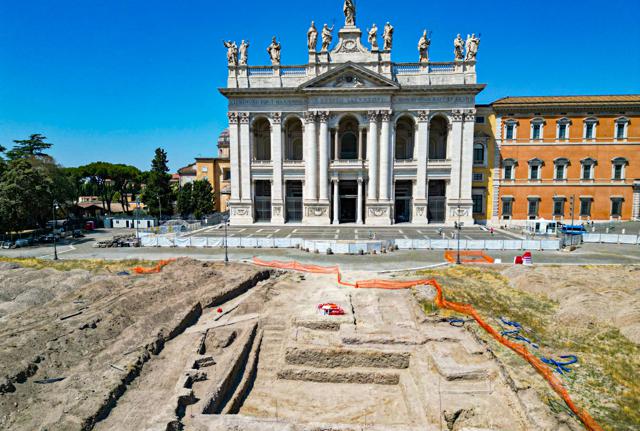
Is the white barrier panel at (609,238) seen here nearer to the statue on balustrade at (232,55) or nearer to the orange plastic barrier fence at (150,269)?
the orange plastic barrier fence at (150,269)

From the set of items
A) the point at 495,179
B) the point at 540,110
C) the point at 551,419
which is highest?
the point at 540,110

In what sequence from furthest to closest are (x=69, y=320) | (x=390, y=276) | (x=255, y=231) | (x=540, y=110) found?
(x=540, y=110), (x=255, y=231), (x=390, y=276), (x=69, y=320)

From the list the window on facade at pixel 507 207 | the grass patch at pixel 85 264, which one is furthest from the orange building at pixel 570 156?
the grass patch at pixel 85 264

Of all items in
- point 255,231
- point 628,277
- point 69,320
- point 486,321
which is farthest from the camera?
point 255,231

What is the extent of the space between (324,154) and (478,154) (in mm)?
21282

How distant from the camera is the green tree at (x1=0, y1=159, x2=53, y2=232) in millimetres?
33969

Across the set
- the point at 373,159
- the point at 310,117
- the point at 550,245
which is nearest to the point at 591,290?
the point at 550,245

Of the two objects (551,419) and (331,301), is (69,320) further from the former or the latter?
(551,419)

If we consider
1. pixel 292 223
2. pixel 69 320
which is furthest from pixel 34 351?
pixel 292 223

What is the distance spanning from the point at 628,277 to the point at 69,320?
30.6 metres

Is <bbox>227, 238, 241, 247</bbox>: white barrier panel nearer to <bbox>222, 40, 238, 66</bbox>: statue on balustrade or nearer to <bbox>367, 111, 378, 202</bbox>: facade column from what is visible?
<bbox>367, 111, 378, 202</bbox>: facade column

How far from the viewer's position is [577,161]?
149ft

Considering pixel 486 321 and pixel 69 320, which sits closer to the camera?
pixel 69 320

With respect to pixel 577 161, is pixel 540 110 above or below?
above
